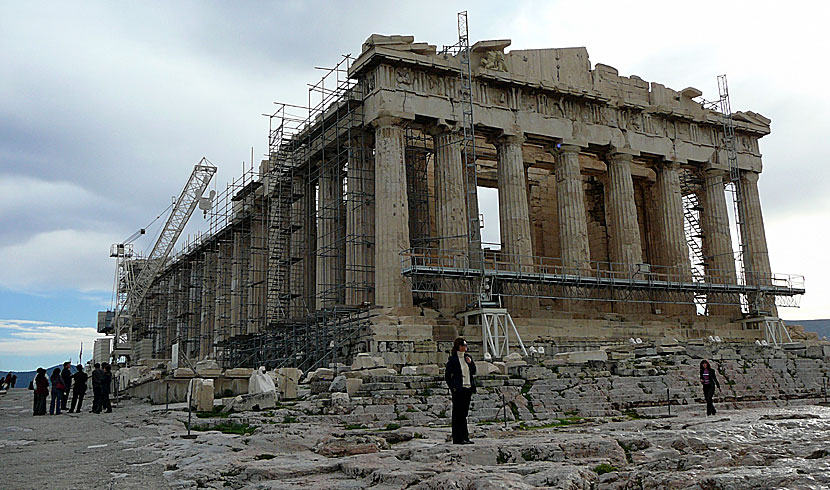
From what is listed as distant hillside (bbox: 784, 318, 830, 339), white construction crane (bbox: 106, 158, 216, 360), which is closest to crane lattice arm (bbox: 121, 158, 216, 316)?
white construction crane (bbox: 106, 158, 216, 360)

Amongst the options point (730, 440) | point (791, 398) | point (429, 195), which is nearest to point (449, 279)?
point (429, 195)

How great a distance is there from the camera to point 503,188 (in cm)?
3394


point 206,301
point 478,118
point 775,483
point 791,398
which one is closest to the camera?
point 775,483

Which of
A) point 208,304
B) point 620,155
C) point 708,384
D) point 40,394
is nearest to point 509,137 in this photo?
point 620,155

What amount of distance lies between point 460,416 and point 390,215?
20172mm

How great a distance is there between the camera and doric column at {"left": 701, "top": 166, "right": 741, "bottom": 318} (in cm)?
3877

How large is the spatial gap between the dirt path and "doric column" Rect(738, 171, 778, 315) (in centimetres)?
3268

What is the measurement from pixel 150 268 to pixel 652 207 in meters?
45.6

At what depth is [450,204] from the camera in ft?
104

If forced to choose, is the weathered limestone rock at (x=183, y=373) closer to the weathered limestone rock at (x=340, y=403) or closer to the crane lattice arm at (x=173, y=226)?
the weathered limestone rock at (x=340, y=403)

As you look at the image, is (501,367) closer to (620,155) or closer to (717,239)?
(620,155)

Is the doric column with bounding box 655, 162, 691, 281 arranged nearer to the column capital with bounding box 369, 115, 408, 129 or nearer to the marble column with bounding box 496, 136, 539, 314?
the marble column with bounding box 496, 136, 539, 314

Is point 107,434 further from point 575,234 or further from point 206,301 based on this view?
point 206,301

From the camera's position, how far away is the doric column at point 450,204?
30875 mm
